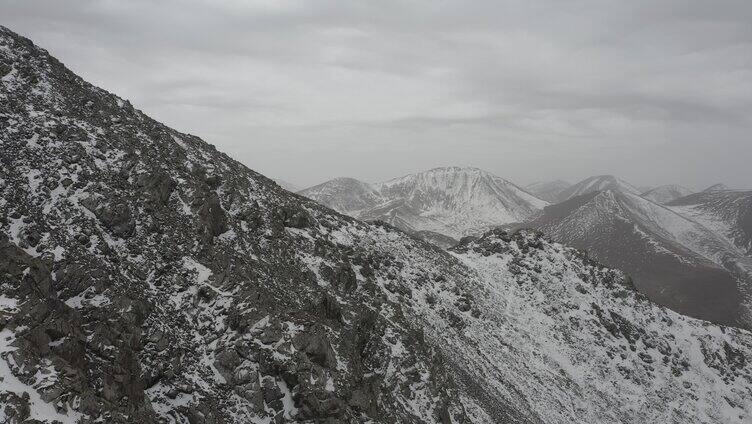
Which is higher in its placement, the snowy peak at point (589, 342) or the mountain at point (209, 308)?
the mountain at point (209, 308)

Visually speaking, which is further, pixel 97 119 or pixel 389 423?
pixel 97 119

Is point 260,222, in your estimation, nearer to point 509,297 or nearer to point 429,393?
point 429,393

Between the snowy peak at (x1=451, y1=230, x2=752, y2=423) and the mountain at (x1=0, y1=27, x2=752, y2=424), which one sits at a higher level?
the mountain at (x1=0, y1=27, x2=752, y2=424)

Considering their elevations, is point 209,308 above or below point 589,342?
above

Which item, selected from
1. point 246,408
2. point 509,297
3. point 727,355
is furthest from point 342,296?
point 727,355

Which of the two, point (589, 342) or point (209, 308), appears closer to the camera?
point (209, 308)

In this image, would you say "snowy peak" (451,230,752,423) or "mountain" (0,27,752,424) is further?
"snowy peak" (451,230,752,423)

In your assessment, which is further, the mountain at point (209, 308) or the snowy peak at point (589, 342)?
the snowy peak at point (589, 342)

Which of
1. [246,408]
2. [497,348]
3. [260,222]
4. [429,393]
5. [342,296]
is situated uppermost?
[260,222]
